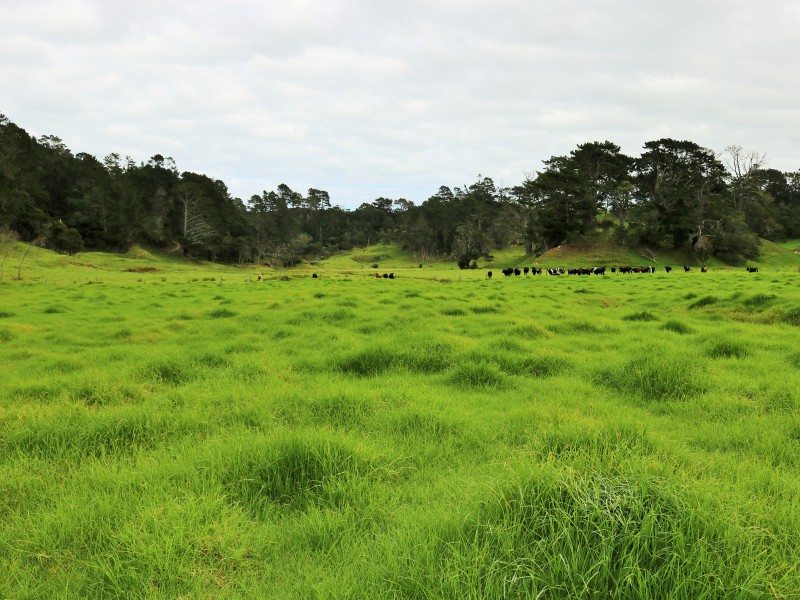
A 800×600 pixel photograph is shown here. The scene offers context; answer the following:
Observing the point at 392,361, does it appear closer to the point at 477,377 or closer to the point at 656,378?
the point at 477,377

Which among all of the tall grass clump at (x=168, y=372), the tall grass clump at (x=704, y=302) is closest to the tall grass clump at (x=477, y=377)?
the tall grass clump at (x=168, y=372)

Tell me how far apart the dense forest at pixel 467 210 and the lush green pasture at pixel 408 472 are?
61122 mm

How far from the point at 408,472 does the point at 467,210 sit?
4275 inches

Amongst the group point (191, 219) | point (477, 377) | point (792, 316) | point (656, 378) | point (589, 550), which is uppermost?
point (191, 219)

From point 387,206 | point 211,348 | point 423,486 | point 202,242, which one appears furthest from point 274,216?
point 423,486

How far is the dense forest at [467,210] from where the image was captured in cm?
6200

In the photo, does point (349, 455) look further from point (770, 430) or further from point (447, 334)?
point (447, 334)

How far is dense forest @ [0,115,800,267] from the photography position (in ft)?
203

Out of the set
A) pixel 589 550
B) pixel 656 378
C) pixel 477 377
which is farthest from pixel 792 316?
pixel 589 550

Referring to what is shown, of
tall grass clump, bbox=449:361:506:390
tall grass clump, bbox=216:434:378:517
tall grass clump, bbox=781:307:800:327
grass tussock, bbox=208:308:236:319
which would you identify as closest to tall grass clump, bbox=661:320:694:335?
tall grass clump, bbox=781:307:800:327

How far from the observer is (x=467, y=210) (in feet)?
355

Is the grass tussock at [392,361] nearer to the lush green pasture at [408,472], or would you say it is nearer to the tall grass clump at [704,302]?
the lush green pasture at [408,472]

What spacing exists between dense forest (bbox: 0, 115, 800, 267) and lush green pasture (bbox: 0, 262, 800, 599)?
61.1 m

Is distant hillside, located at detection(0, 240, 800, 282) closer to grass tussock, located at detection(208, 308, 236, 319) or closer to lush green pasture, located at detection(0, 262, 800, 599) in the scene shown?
grass tussock, located at detection(208, 308, 236, 319)
